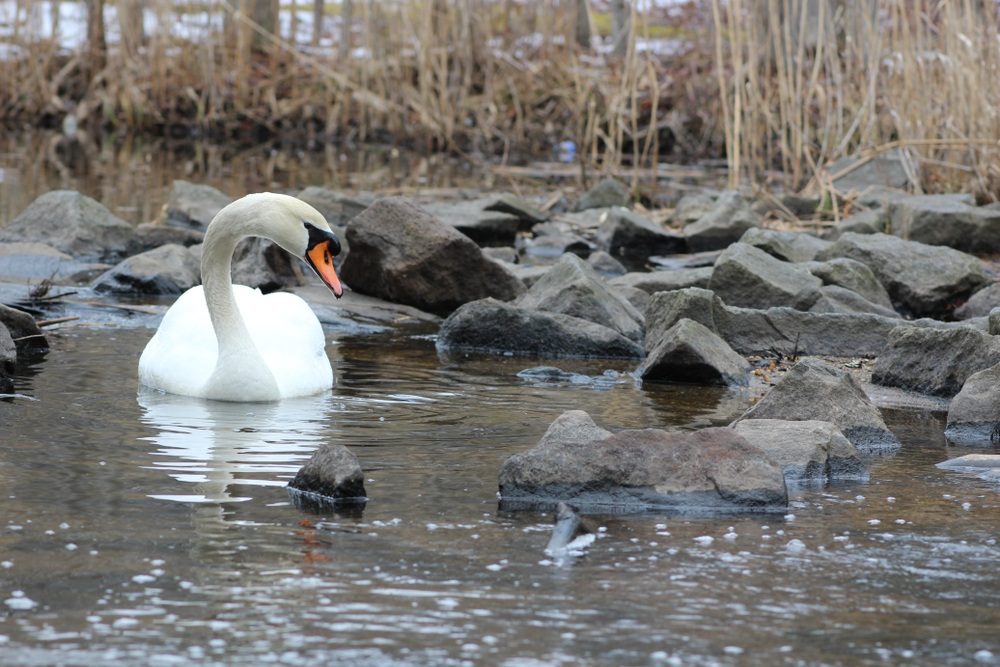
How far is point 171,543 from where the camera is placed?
3.16m

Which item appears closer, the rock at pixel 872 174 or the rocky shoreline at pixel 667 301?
the rocky shoreline at pixel 667 301

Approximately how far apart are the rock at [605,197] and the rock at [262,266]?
4.20m

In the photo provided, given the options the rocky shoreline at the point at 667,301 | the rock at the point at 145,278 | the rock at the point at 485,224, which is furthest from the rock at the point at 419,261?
the rock at the point at 485,224

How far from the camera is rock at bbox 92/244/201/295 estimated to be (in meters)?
7.87

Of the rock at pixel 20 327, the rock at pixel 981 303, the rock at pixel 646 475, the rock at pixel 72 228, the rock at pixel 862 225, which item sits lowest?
the rock at pixel 646 475

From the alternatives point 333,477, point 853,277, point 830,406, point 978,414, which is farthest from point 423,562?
point 853,277

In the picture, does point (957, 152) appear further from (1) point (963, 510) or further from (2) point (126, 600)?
(2) point (126, 600)

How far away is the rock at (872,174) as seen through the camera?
1152cm

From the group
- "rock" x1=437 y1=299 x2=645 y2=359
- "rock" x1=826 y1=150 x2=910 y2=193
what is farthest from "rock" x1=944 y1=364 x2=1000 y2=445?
"rock" x1=826 y1=150 x2=910 y2=193

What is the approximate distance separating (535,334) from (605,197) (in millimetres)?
5139

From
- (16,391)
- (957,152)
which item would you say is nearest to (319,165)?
(957,152)

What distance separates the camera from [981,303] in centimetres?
723

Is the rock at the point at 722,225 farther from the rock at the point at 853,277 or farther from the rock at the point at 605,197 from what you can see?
the rock at the point at 853,277

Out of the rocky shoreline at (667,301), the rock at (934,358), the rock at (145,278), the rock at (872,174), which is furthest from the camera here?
the rock at (872,174)
